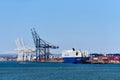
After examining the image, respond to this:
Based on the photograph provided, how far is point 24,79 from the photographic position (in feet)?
227

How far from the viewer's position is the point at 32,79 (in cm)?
6950

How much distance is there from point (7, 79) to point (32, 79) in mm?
3657

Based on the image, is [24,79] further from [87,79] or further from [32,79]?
[87,79]

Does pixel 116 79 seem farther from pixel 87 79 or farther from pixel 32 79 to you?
pixel 32 79

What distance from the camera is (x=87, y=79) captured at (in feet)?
228

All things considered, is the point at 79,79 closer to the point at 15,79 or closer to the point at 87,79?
the point at 87,79

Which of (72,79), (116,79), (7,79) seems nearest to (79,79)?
(72,79)

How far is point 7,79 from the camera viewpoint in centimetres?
6906

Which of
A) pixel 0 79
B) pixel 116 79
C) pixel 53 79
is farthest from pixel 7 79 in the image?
pixel 116 79

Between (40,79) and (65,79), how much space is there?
3693 mm

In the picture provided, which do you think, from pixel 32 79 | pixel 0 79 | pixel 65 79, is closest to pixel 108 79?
pixel 65 79

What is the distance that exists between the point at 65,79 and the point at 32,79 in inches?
191

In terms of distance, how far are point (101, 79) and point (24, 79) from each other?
11393 mm

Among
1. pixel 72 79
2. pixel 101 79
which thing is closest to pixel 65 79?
pixel 72 79
